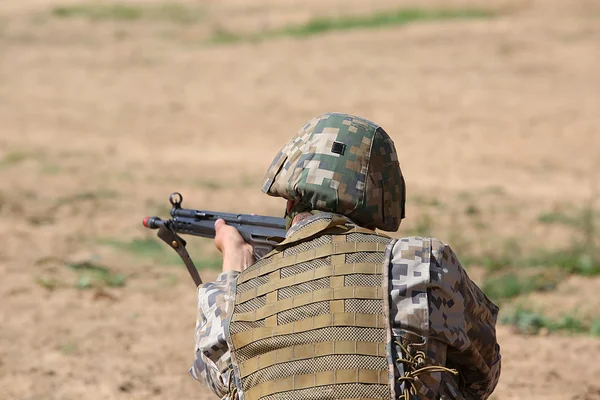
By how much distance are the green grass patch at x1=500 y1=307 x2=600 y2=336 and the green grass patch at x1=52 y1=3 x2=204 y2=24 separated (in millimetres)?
18288

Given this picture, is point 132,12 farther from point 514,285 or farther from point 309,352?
point 309,352

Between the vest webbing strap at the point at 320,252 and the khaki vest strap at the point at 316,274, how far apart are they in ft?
0.13

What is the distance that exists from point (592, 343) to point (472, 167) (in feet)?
23.3

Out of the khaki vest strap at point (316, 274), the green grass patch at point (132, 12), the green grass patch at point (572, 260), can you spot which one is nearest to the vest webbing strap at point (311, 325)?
the khaki vest strap at point (316, 274)

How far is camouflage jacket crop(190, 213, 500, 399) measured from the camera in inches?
96.7

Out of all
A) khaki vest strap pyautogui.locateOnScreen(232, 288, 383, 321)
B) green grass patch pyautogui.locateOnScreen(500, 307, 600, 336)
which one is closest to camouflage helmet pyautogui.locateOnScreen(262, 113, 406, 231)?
khaki vest strap pyautogui.locateOnScreen(232, 288, 383, 321)

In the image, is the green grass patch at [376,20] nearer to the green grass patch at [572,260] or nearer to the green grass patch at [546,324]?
the green grass patch at [572,260]

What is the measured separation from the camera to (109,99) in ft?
55.7

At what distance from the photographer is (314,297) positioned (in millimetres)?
2512

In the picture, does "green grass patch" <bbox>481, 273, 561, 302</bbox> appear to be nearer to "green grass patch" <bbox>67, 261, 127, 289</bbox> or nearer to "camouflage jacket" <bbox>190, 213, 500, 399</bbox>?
"green grass patch" <bbox>67, 261, 127, 289</bbox>

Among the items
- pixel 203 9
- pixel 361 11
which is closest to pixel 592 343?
pixel 361 11

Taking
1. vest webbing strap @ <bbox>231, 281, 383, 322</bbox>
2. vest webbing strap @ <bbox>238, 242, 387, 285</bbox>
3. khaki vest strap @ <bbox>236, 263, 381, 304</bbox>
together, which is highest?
vest webbing strap @ <bbox>238, 242, 387, 285</bbox>

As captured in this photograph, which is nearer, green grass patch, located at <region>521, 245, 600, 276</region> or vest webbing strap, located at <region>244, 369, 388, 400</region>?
vest webbing strap, located at <region>244, 369, 388, 400</region>

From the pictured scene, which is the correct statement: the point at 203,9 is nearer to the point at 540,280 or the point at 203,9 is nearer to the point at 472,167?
the point at 472,167
